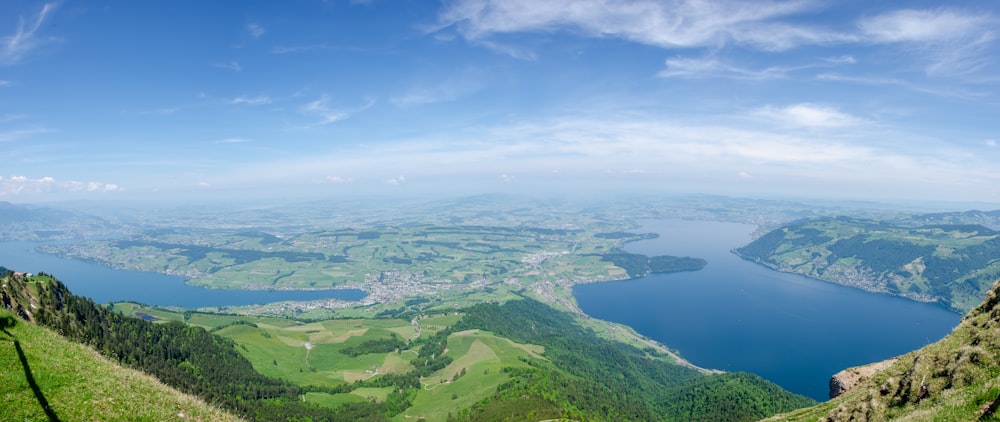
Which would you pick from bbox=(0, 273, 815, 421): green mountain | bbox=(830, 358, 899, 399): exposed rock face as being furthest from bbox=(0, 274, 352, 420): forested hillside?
bbox=(830, 358, 899, 399): exposed rock face

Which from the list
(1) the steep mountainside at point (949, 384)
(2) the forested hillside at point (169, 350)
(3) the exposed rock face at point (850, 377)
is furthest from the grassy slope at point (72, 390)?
(3) the exposed rock face at point (850, 377)

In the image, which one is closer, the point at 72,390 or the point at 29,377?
the point at 29,377

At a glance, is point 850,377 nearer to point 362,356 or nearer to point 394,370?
point 394,370

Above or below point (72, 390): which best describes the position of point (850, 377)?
below

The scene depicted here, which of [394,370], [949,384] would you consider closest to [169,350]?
[394,370]

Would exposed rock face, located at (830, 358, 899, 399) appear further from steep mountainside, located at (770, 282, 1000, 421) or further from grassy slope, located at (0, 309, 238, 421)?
grassy slope, located at (0, 309, 238, 421)

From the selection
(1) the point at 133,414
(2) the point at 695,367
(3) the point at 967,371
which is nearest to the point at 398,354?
(2) the point at 695,367

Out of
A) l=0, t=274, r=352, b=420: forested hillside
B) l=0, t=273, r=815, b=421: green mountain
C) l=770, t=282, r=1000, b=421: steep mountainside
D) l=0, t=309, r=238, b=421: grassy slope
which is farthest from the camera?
l=0, t=273, r=815, b=421: green mountain
